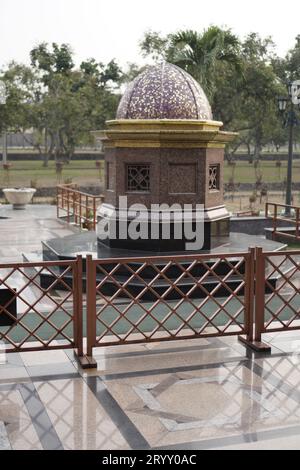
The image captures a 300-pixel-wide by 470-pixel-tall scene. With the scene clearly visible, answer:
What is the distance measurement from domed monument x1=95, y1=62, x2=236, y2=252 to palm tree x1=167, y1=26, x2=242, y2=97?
831 centimetres

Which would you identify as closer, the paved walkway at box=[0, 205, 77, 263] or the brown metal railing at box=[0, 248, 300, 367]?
the brown metal railing at box=[0, 248, 300, 367]

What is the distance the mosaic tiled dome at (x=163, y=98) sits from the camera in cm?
1044

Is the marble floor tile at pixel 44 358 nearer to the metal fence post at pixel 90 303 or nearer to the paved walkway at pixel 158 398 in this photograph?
the paved walkway at pixel 158 398

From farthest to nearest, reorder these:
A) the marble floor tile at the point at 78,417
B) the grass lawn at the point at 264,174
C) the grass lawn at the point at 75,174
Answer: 1. the grass lawn at the point at 264,174
2. the grass lawn at the point at 75,174
3. the marble floor tile at the point at 78,417

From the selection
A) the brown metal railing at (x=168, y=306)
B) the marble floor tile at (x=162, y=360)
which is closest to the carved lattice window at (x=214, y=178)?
the brown metal railing at (x=168, y=306)

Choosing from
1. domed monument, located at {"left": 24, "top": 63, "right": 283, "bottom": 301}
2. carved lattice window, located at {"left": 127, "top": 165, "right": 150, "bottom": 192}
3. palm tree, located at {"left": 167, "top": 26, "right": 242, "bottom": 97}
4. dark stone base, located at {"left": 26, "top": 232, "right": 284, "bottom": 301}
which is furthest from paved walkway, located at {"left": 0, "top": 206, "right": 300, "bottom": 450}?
palm tree, located at {"left": 167, "top": 26, "right": 242, "bottom": 97}

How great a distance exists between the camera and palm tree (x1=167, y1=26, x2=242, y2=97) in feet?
60.9

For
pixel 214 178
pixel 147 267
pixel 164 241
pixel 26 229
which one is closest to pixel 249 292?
pixel 147 267

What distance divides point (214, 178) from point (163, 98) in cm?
169

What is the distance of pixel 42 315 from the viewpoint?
22.7 feet

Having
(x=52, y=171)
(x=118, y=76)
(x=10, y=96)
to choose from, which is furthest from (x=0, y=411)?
(x=118, y=76)

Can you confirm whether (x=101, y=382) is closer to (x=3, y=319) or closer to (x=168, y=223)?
(x=3, y=319)

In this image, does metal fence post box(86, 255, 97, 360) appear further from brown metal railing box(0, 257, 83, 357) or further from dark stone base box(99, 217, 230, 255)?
dark stone base box(99, 217, 230, 255)

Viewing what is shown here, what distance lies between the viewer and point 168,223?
10.2 meters
